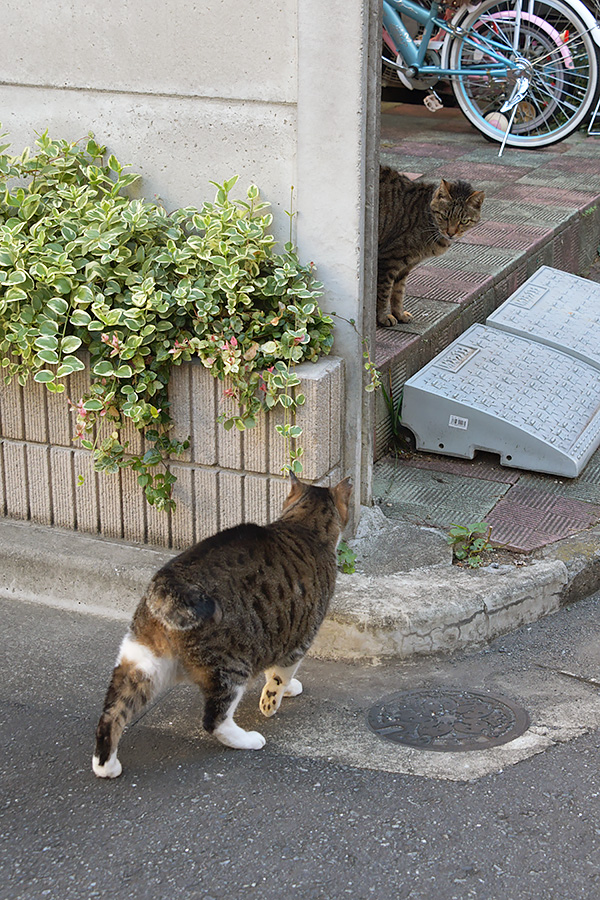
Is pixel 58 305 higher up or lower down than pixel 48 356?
higher up

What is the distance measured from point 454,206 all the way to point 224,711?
3727 millimetres

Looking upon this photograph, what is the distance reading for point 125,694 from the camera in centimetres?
298

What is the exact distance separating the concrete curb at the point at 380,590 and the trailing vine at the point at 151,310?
15.9 inches

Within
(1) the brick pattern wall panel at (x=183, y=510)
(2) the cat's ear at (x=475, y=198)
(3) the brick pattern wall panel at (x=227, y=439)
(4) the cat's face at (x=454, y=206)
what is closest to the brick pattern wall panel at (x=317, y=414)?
(3) the brick pattern wall panel at (x=227, y=439)

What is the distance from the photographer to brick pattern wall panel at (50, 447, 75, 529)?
421cm

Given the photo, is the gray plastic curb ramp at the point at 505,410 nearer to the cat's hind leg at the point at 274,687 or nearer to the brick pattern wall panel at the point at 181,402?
the brick pattern wall panel at the point at 181,402

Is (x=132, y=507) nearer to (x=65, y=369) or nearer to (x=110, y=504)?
(x=110, y=504)

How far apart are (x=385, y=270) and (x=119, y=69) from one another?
214 centimetres

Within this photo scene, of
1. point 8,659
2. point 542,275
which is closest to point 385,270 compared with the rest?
point 542,275

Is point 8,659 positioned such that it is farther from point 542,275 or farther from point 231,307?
point 542,275

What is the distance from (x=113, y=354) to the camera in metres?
3.74

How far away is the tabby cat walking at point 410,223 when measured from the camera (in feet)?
18.9

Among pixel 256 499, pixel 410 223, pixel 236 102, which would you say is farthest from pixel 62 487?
pixel 410 223

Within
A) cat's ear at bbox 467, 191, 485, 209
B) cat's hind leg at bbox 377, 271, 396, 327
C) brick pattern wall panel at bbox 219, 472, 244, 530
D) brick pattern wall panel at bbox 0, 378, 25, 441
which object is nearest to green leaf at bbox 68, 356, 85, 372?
brick pattern wall panel at bbox 0, 378, 25, 441
